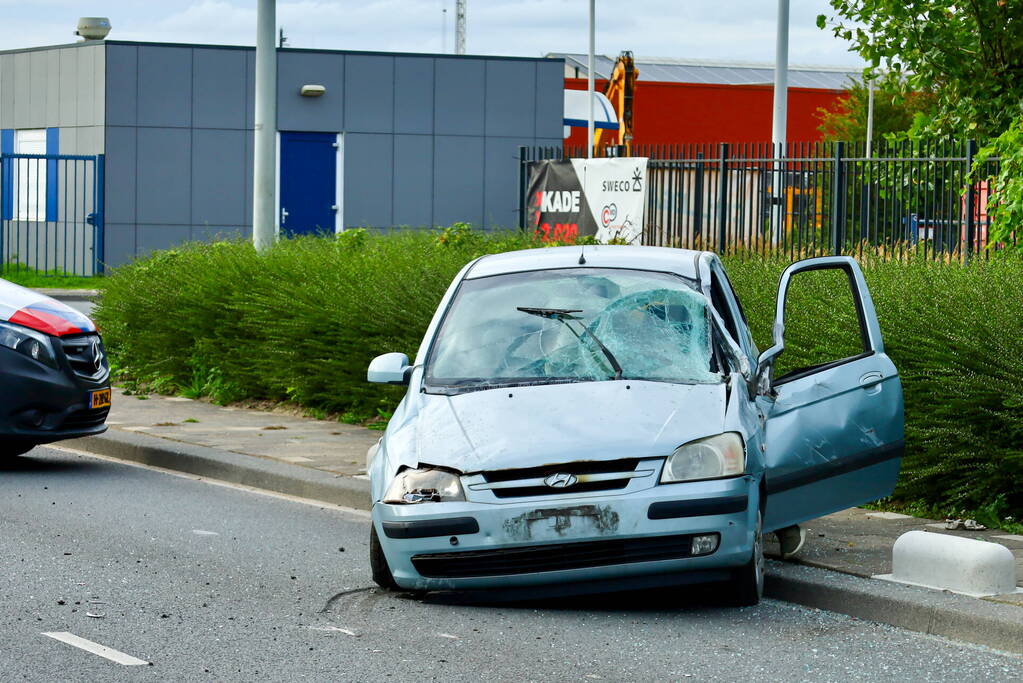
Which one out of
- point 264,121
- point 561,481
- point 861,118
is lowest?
point 561,481

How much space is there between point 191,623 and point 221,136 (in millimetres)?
29305

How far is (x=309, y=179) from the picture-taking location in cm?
3562

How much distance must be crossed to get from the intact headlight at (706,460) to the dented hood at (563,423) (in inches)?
1.6

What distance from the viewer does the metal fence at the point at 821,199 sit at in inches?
608

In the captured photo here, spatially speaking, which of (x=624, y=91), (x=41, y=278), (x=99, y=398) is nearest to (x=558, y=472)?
(x=99, y=398)

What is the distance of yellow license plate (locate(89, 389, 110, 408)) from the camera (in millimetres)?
10666

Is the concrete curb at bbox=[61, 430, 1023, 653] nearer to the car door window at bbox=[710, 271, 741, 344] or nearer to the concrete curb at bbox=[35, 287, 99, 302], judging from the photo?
the car door window at bbox=[710, 271, 741, 344]

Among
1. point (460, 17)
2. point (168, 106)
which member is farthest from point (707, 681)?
point (460, 17)

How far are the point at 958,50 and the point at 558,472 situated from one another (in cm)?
1093

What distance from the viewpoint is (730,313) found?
769 cm

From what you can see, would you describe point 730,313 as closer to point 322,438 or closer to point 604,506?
point 604,506

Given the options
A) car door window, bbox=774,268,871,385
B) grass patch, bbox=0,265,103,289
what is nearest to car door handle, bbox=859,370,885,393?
car door window, bbox=774,268,871,385

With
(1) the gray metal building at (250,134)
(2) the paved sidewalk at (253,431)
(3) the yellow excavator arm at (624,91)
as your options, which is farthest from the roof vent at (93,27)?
(2) the paved sidewalk at (253,431)

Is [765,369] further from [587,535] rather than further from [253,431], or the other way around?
[253,431]
